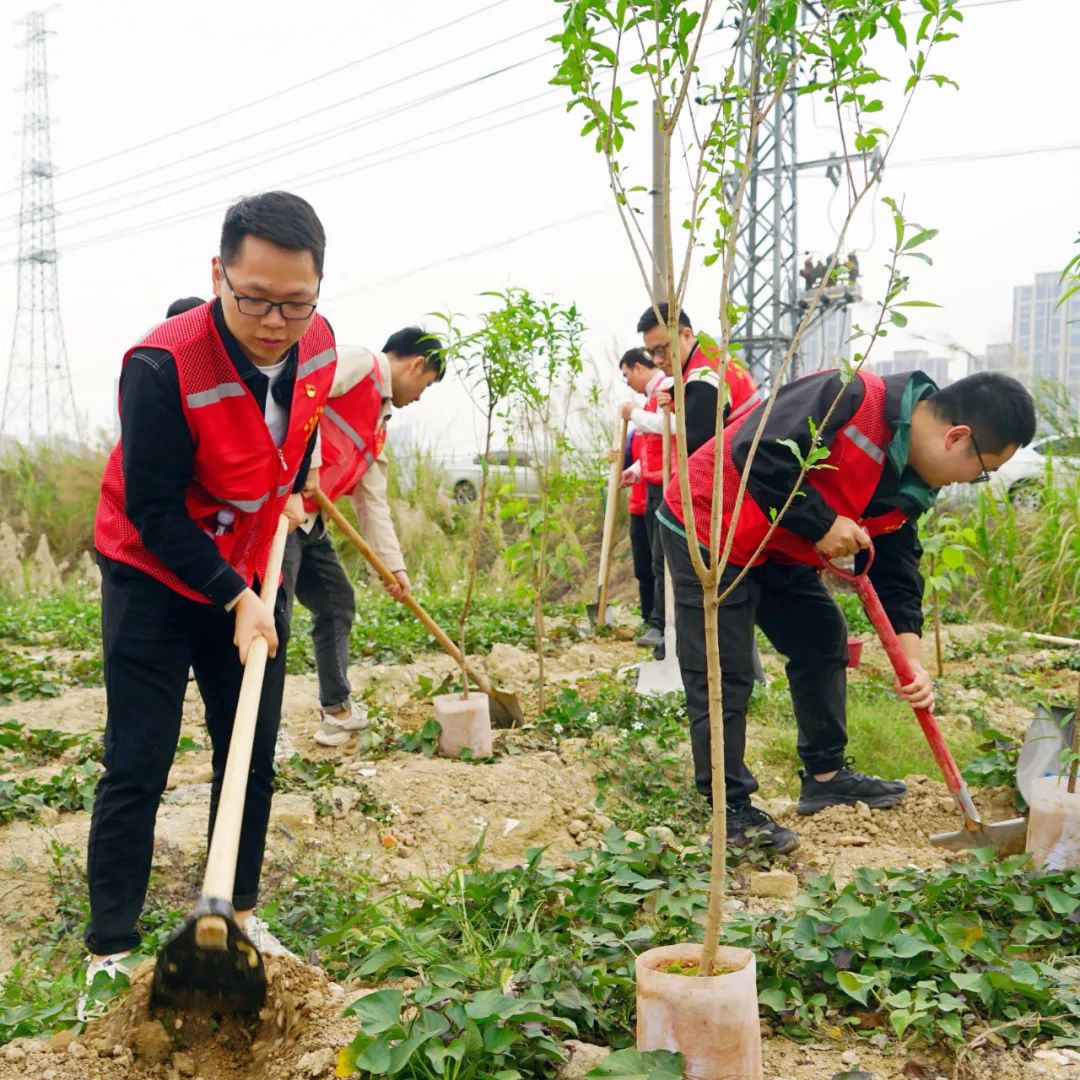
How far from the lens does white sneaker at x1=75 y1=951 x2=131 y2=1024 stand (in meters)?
2.07

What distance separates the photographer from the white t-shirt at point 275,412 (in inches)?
95.2

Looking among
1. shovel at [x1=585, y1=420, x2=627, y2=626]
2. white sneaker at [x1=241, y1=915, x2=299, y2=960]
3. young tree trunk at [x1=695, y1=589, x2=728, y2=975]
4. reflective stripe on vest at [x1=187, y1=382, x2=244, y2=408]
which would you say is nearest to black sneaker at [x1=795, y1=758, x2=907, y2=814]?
white sneaker at [x1=241, y1=915, x2=299, y2=960]

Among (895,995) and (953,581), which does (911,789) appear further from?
(953,581)

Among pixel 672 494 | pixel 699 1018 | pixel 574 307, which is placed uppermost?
pixel 574 307

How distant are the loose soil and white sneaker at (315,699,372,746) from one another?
0.05 metres

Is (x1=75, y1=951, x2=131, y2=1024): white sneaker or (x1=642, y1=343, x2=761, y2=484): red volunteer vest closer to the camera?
(x1=75, y1=951, x2=131, y2=1024): white sneaker

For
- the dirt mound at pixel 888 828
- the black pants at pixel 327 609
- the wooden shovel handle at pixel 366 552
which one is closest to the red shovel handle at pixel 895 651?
the dirt mound at pixel 888 828

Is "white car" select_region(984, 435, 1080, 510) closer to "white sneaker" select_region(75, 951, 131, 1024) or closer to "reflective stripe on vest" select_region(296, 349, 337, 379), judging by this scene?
"reflective stripe on vest" select_region(296, 349, 337, 379)

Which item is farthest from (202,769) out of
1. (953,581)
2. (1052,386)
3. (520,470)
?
(520,470)

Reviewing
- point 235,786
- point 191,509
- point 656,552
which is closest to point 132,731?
point 235,786

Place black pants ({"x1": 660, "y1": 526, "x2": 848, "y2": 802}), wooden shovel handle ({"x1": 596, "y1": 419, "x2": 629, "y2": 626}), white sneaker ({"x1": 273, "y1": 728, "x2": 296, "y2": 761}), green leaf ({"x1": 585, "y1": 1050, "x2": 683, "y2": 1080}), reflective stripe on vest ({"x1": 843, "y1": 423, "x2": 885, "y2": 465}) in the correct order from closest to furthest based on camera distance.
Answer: green leaf ({"x1": 585, "y1": 1050, "x2": 683, "y2": 1080}) < reflective stripe on vest ({"x1": 843, "y1": 423, "x2": 885, "y2": 465}) < black pants ({"x1": 660, "y1": 526, "x2": 848, "y2": 802}) < white sneaker ({"x1": 273, "y1": 728, "x2": 296, "y2": 761}) < wooden shovel handle ({"x1": 596, "y1": 419, "x2": 629, "y2": 626})

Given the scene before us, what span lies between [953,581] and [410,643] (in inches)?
A: 121

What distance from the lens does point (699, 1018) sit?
5.83ft

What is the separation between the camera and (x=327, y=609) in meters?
4.63
